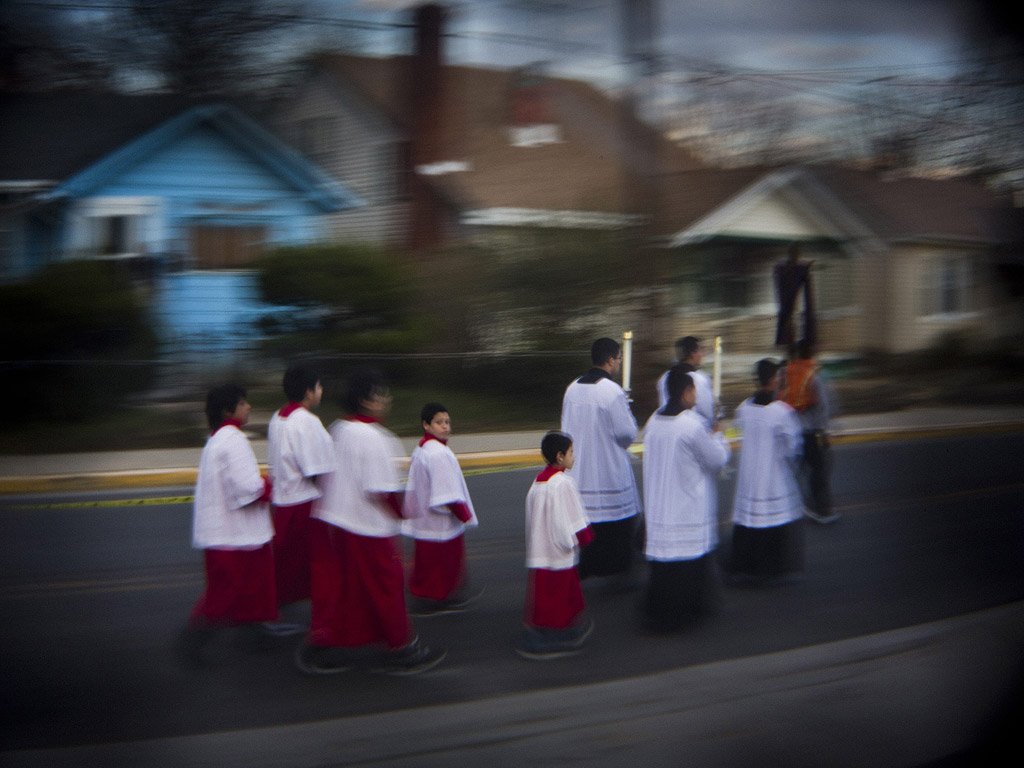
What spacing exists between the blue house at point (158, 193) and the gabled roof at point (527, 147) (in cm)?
123

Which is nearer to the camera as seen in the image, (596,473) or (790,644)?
(790,644)

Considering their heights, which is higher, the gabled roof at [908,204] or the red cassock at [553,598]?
the gabled roof at [908,204]

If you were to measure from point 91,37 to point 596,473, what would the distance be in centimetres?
406

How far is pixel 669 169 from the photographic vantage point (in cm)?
988

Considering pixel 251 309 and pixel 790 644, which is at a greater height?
pixel 251 309

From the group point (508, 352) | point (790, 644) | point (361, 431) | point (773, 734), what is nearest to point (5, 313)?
point (361, 431)

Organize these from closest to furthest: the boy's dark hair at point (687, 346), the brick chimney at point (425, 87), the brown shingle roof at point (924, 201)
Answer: the brown shingle roof at point (924, 201) < the brick chimney at point (425, 87) < the boy's dark hair at point (687, 346)

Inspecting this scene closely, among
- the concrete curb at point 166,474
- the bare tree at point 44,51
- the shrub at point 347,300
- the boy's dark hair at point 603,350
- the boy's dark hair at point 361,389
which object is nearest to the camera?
the bare tree at point 44,51

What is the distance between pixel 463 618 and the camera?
17.8ft

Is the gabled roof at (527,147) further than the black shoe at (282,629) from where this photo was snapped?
Yes

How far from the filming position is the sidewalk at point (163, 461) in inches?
188

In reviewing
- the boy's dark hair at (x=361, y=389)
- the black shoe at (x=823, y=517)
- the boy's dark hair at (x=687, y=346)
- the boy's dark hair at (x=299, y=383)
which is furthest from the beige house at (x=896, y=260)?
the boy's dark hair at (x=299, y=383)

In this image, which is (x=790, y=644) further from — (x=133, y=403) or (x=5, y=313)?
(x=133, y=403)

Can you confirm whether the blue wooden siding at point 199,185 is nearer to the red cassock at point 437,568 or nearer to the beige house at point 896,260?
the red cassock at point 437,568
